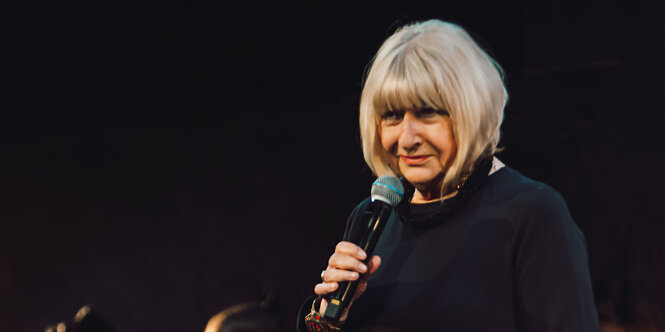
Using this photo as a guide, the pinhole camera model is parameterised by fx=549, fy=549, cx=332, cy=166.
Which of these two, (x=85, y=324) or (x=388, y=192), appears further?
(x=85, y=324)

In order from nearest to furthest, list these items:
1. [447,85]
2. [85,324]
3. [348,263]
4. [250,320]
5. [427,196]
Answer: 1. [348,263]
2. [447,85]
3. [427,196]
4. [250,320]
5. [85,324]

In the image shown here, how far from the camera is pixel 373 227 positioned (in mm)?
947

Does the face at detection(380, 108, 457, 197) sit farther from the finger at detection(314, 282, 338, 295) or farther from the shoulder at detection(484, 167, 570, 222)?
the finger at detection(314, 282, 338, 295)

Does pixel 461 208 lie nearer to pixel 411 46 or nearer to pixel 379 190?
pixel 379 190

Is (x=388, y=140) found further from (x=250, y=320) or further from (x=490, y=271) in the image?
(x=250, y=320)

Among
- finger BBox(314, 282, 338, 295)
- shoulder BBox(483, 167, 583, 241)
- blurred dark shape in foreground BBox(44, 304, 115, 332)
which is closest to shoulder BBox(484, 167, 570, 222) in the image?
shoulder BBox(483, 167, 583, 241)

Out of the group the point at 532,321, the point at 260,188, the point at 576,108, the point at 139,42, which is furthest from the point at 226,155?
the point at 532,321

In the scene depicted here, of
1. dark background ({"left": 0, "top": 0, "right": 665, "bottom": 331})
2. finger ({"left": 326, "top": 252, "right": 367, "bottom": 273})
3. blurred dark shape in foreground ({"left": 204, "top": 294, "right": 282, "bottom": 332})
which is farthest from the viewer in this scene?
blurred dark shape in foreground ({"left": 204, "top": 294, "right": 282, "bottom": 332})

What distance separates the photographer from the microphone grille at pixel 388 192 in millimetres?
997

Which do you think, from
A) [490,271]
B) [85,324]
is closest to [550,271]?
[490,271]

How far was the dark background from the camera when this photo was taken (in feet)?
6.65

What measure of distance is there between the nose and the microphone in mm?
70

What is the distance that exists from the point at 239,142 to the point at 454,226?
6.09ft

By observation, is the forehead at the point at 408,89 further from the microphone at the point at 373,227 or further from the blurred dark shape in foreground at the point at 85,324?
the blurred dark shape in foreground at the point at 85,324
